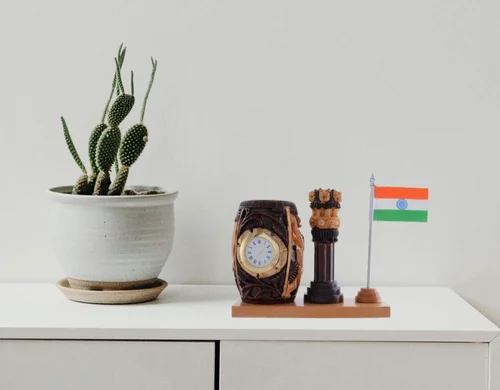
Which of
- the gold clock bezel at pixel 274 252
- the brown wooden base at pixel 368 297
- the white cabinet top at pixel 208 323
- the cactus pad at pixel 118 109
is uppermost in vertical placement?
the cactus pad at pixel 118 109

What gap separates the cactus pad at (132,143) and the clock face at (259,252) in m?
0.24

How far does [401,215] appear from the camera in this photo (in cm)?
132

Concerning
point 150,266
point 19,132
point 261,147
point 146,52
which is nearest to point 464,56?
point 261,147

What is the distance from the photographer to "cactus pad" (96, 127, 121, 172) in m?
1.32

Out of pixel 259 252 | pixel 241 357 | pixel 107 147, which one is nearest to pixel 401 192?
pixel 259 252

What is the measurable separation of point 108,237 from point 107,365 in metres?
0.22

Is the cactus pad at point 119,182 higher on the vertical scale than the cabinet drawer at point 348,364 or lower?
higher

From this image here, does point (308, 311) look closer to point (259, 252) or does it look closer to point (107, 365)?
point (259, 252)

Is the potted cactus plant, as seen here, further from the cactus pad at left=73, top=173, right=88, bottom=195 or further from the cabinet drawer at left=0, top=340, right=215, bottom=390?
the cabinet drawer at left=0, top=340, right=215, bottom=390

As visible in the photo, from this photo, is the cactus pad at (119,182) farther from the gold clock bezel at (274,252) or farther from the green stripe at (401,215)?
the green stripe at (401,215)

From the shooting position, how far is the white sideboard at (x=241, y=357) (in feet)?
3.86

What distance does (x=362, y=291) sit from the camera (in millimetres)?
→ 1301

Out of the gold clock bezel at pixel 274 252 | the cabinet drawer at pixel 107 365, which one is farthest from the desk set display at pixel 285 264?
the cabinet drawer at pixel 107 365

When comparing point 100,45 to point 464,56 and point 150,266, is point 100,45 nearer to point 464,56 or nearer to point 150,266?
A: point 150,266
